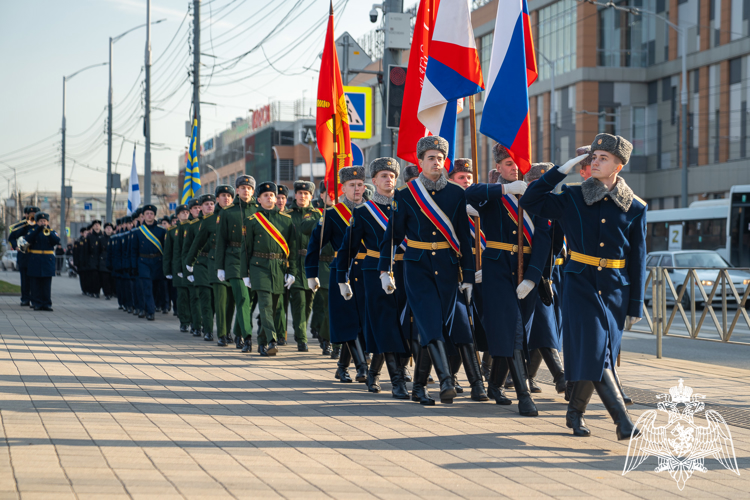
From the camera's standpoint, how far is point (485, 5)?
52562mm

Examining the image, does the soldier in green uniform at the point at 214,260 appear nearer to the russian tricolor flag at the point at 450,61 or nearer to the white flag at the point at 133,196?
the russian tricolor flag at the point at 450,61

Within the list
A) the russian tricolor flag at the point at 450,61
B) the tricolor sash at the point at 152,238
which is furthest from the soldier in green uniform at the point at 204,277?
the russian tricolor flag at the point at 450,61

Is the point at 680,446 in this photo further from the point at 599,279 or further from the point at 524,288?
the point at 524,288

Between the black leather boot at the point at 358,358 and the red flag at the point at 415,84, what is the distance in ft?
5.98

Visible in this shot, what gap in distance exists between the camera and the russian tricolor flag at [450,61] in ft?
27.3

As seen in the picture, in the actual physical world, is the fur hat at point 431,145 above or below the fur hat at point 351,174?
above

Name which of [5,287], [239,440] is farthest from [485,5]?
[239,440]

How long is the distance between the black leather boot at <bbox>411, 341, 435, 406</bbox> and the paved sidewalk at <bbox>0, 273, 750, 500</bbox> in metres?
0.09

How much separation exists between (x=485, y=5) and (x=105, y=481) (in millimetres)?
50746

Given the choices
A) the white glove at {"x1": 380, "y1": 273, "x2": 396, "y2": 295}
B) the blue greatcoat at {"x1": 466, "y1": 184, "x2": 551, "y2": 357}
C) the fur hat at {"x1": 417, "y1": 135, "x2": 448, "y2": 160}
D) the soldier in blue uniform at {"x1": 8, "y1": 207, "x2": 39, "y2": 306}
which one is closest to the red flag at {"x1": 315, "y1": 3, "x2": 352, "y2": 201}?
the fur hat at {"x1": 417, "y1": 135, "x2": 448, "y2": 160}

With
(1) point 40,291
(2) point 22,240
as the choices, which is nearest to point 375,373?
(1) point 40,291

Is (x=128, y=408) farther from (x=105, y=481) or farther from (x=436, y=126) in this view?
(x=436, y=126)

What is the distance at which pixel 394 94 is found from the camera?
Answer: 1238 centimetres

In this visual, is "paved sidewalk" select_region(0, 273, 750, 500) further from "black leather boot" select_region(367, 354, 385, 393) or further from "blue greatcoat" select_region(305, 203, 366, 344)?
"blue greatcoat" select_region(305, 203, 366, 344)
